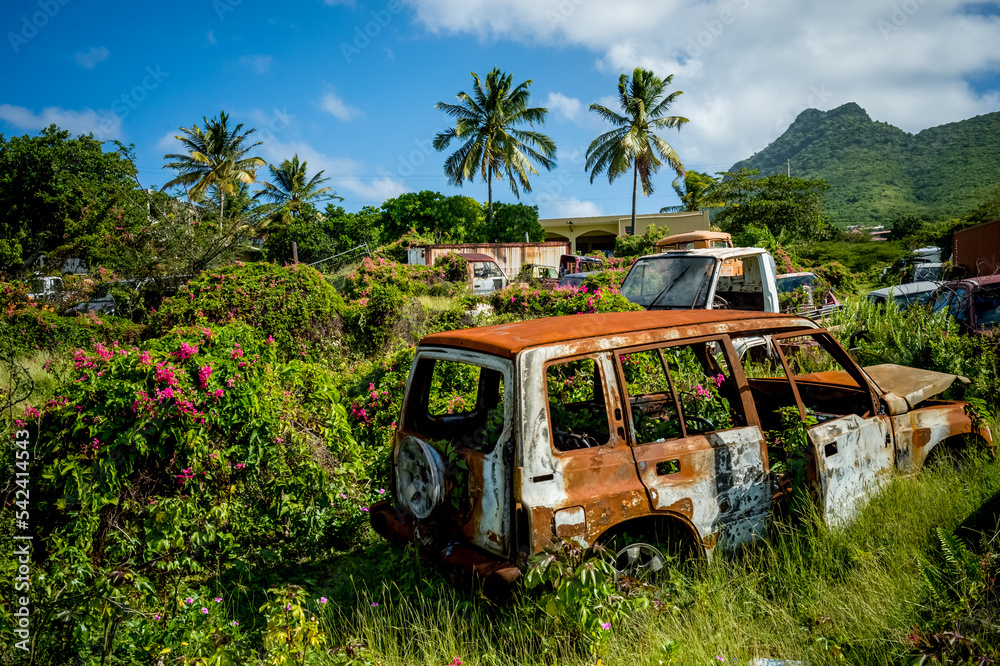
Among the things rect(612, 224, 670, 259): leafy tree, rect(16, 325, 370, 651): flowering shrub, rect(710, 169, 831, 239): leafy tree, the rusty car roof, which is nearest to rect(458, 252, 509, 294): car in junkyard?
rect(612, 224, 670, 259): leafy tree

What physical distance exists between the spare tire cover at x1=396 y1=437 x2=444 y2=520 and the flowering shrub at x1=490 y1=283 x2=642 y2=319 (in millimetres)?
4872

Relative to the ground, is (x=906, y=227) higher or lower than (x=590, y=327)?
higher

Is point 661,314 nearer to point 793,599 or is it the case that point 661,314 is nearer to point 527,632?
point 793,599

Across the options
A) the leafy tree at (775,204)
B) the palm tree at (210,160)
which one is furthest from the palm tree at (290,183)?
the leafy tree at (775,204)

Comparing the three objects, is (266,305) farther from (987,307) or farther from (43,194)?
(43,194)

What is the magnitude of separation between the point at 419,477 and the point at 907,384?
365 cm

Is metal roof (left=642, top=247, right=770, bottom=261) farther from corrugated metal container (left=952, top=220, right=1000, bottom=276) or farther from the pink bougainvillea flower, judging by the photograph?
corrugated metal container (left=952, top=220, right=1000, bottom=276)

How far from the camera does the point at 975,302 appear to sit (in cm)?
893

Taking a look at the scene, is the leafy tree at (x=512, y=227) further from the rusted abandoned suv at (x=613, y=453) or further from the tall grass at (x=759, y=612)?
the tall grass at (x=759, y=612)

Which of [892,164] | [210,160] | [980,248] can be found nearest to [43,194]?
[210,160]

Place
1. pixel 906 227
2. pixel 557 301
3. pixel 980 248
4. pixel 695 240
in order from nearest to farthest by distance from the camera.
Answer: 1. pixel 557 301
2. pixel 980 248
3. pixel 695 240
4. pixel 906 227

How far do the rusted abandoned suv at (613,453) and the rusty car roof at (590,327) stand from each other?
12 millimetres

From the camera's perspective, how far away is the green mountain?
68.7 metres

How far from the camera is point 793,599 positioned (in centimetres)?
323
